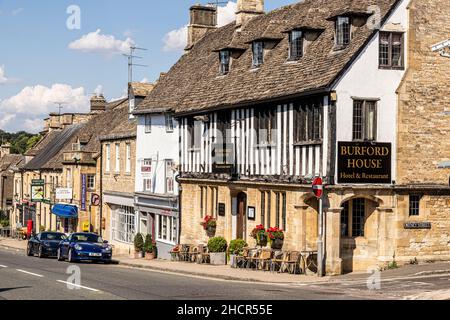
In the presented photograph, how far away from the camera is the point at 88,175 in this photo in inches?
2282

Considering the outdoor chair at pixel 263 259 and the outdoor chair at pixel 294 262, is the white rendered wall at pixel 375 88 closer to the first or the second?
the outdoor chair at pixel 294 262

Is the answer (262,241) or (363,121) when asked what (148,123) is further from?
(363,121)

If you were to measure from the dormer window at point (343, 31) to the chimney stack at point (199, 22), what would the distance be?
18794 millimetres

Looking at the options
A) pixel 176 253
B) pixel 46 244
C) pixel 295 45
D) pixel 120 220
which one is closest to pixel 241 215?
pixel 176 253

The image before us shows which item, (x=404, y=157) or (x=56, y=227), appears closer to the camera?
(x=404, y=157)

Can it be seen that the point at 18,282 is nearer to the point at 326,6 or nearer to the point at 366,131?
the point at 366,131

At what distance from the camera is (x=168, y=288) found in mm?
22719

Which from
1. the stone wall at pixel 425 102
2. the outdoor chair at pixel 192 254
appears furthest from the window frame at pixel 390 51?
the outdoor chair at pixel 192 254

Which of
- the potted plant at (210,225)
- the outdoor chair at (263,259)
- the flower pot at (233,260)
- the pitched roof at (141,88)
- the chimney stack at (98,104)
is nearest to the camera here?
the outdoor chair at (263,259)

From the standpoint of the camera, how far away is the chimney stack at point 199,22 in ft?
160

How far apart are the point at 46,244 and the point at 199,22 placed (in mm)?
15911
